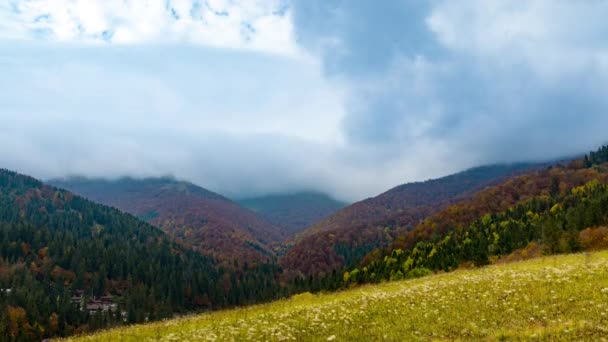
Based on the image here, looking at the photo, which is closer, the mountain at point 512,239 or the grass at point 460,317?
the grass at point 460,317

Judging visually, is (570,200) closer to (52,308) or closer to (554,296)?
(554,296)

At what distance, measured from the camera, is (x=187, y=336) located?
60.8ft

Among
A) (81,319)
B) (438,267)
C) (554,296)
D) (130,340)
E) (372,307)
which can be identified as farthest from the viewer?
(81,319)

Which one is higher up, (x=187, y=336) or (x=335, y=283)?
(x=187, y=336)

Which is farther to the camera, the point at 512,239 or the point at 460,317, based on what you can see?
the point at 512,239

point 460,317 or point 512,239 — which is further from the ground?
point 512,239

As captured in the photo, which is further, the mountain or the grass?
the mountain

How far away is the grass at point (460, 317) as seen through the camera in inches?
570

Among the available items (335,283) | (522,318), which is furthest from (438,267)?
(522,318)

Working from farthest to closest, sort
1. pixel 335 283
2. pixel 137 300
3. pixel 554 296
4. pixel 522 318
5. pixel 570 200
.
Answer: pixel 137 300, pixel 570 200, pixel 335 283, pixel 554 296, pixel 522 318

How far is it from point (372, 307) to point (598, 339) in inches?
427

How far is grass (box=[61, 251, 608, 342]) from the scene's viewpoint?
47.5 feet

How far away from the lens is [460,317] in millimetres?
17234

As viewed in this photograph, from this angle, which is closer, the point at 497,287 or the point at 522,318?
the point at 522,318
